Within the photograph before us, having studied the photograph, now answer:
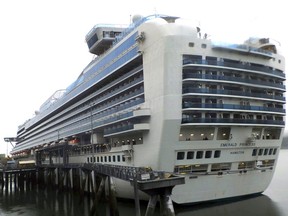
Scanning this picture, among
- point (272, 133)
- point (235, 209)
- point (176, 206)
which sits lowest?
point (235, 209)

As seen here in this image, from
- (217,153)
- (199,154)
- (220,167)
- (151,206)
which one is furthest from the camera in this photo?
(220,167)

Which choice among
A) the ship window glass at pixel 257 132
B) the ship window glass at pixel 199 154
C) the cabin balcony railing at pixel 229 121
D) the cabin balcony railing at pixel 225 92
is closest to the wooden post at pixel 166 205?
the cabin balcony railing at pixel 229 121

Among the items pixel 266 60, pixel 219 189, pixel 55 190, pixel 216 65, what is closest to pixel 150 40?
pixel 216 65

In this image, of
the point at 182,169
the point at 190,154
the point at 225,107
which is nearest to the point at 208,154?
the point at 190,154

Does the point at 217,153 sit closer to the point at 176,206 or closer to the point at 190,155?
the point at 190,155

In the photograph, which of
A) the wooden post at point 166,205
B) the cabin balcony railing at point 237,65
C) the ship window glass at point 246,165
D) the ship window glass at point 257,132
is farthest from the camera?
the ship window glass at point 257,132

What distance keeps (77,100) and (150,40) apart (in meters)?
33.8

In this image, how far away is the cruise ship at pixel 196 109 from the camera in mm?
34375

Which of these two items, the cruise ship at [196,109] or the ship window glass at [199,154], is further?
the ship window glass at [199,154]

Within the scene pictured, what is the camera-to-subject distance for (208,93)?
35312 millimetres

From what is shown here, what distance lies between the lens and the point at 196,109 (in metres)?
34.2

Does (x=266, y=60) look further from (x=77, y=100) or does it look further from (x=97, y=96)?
(x=77, y=100)

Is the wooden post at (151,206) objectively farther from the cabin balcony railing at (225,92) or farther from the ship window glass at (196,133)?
the cabin balcony railing at (225,92)

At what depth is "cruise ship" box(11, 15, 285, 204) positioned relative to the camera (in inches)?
1353
